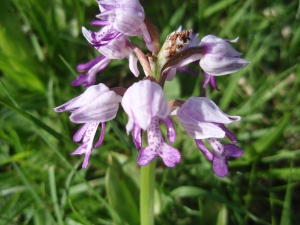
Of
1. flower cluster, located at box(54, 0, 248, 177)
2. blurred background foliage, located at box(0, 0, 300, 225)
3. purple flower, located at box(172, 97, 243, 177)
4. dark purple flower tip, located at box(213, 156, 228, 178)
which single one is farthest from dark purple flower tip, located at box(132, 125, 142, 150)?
blurred background foliage, located at box(0, 0, 300, 225)

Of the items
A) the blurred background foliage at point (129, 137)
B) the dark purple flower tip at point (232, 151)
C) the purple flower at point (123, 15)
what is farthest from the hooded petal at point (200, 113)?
the blurred background foliage at point (129, 137)

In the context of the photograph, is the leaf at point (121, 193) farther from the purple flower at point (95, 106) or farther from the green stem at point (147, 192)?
the purple flower at point (95, 106)

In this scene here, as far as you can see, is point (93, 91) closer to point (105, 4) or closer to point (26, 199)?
point (105, 4)

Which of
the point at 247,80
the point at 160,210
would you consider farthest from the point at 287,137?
the point at 160,210

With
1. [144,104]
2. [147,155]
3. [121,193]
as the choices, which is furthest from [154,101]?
[121,193]

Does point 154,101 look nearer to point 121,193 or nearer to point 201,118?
point 201,118

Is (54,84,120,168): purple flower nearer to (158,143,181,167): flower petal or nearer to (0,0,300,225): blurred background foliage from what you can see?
(158,143,181,167): flower petal
